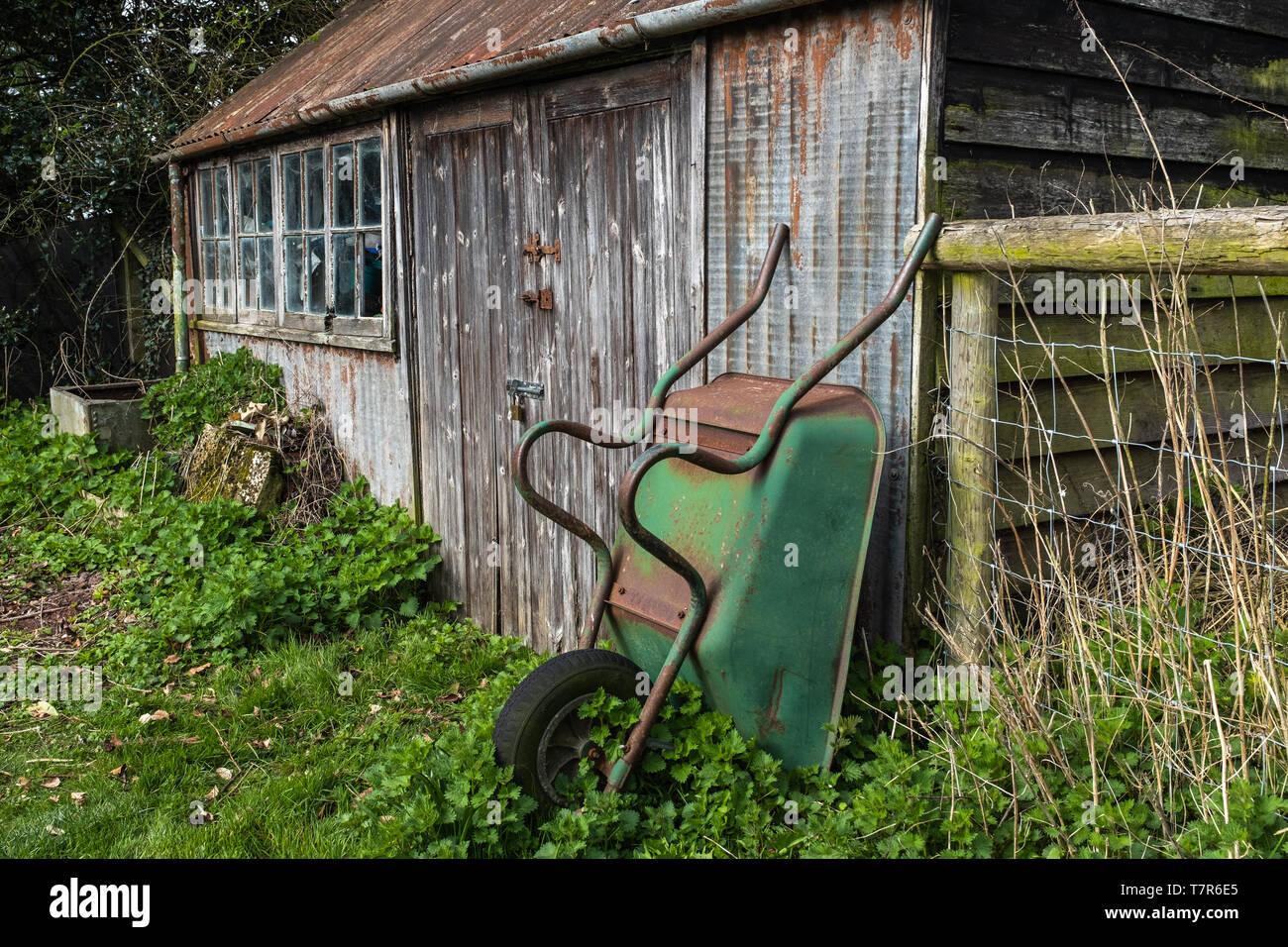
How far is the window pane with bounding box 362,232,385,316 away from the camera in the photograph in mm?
6004

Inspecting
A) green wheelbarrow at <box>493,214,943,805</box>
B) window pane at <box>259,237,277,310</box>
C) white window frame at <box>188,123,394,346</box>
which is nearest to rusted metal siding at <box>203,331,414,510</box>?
white window frame at <box>188,123,394,346</box>

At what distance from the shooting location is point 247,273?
310 inches

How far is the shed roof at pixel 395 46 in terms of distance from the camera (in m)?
4.00

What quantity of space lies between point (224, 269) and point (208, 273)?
1.46 feet

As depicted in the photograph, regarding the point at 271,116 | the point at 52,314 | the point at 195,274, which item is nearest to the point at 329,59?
the point at 271,116

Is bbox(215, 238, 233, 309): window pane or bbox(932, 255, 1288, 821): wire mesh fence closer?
bbox(932, 255, 1288, 821): wire mesh fence

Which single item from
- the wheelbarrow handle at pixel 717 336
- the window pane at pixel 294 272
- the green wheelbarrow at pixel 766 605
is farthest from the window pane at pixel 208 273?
the green wheelbarrow at pixel 766 605

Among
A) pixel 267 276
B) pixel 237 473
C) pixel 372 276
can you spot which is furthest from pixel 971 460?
pixel 267 276

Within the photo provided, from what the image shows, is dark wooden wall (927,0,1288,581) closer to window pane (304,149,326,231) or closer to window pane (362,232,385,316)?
window pane (362,232,385,316)

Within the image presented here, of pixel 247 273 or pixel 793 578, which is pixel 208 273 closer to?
pixel 247 273

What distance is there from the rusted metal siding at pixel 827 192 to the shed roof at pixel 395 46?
0.22 metres

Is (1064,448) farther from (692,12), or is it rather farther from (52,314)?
(52,314)

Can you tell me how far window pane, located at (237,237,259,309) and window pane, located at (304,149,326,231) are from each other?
3.75 feet

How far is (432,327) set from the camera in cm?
546
